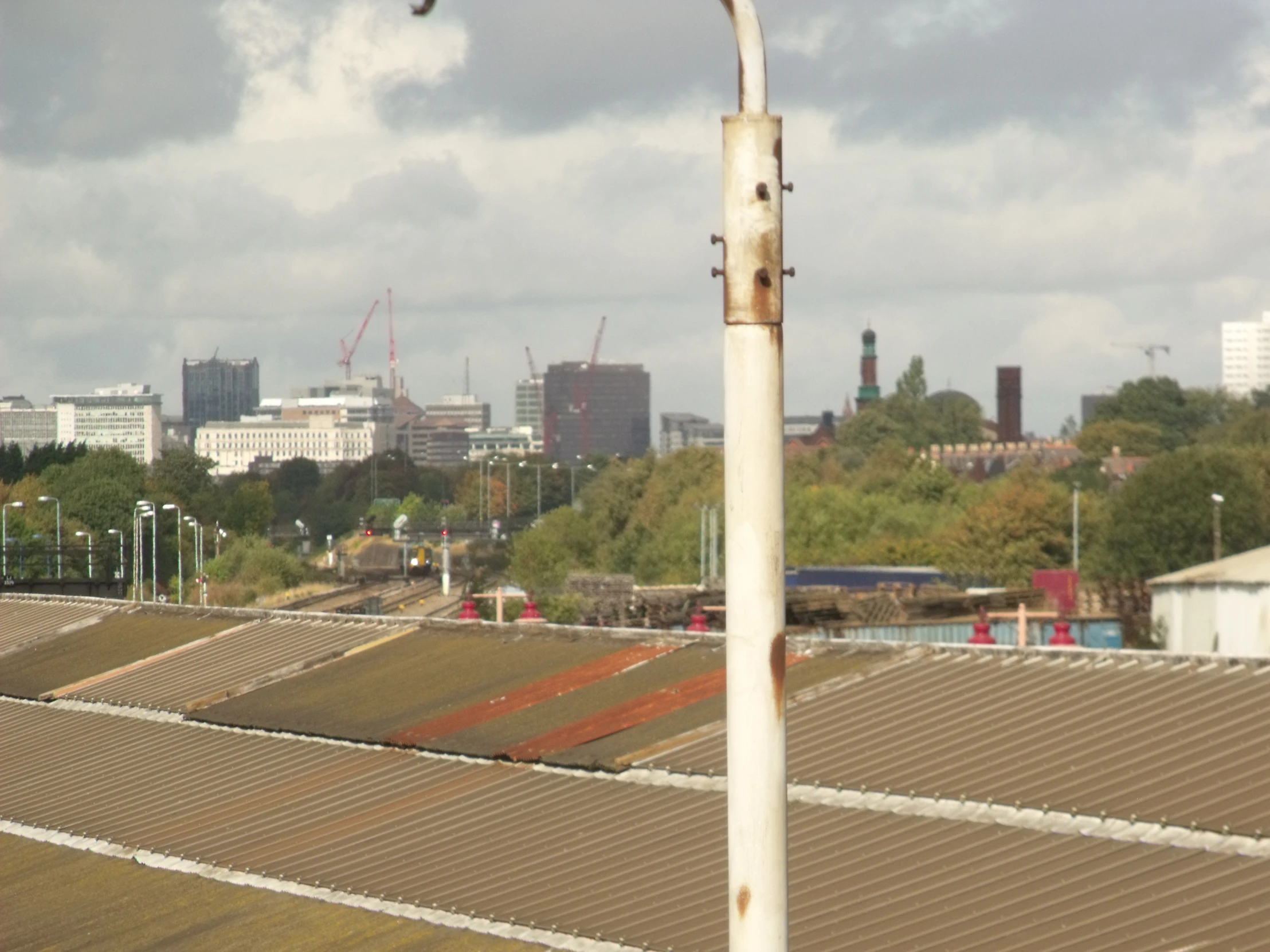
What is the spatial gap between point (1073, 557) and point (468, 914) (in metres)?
94.6

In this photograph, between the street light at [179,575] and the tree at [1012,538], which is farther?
the tree at [1012,538]

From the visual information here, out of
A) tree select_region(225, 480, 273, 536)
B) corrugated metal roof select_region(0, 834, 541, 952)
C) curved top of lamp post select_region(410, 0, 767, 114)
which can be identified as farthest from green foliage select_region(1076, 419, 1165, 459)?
curved top of lamp post select_region(410, 0, 767, 114)

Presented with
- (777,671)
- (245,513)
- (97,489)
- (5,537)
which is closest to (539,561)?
(97,489)

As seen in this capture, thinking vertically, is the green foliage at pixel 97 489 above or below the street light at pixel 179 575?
above

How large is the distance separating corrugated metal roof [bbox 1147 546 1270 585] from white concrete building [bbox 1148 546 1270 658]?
1 centimetres

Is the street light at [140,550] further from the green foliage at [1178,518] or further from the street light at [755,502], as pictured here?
the street light at [755,502]

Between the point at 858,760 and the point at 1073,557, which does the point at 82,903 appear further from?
the point at 1073,557

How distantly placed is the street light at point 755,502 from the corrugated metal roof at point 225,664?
2252 centimetres

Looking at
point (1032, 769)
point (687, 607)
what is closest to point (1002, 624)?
point (687, 607)

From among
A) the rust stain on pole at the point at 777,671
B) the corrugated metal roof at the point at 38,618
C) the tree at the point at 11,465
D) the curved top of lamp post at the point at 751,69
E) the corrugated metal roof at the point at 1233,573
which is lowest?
the corrugated metal roof at the point at 38,618

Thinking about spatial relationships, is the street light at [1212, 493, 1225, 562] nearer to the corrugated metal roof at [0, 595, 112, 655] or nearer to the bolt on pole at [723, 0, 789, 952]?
the corrugated metal roof at [0, 595, 112, 655]

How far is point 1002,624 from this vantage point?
56.5 metres

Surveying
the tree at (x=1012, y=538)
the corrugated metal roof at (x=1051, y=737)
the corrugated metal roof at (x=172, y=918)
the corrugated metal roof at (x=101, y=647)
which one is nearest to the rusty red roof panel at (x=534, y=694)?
the corrugated metal roof at (x=1051, y=737)

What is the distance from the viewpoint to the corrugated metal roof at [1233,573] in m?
47.1
